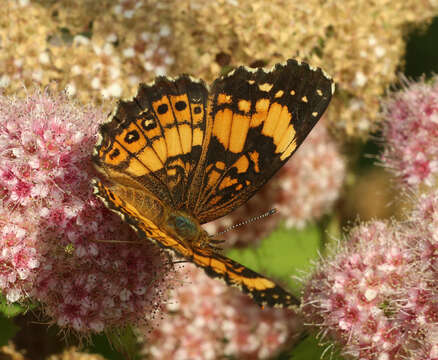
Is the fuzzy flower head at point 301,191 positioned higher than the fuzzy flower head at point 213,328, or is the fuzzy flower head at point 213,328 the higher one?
the fuzzy flower head at point 301,191

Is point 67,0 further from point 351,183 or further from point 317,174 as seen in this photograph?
point 351,183

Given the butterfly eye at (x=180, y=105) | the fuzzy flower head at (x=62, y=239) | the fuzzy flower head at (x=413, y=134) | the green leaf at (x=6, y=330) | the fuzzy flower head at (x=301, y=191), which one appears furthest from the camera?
the fuzzy flower head at (x=301, y=191)

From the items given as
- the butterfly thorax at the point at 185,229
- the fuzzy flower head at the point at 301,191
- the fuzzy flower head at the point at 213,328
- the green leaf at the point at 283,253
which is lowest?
the fuzzy flower head at the point at 213,328

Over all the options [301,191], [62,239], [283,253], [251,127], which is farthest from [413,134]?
[62,239]

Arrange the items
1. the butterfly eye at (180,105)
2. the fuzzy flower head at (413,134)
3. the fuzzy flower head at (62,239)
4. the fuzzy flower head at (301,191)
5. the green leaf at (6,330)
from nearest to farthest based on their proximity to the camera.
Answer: the fuzzy flower head at (62,239)
the butterfly eye at (180,105)
the green leaf at (6,330)
the fuzzy flower head at (413,134)
the fuzzy flower head at (301,191)

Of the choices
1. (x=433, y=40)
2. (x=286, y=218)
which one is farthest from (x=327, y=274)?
(x=433, y=40)

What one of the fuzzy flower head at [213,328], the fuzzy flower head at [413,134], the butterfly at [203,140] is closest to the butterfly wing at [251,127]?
the butterfly at [203,140]

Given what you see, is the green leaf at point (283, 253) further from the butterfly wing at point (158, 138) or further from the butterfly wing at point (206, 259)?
the butterfly wing at point (206, 259)

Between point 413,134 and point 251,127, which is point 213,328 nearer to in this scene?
point 251,127
